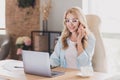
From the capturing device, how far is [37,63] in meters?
1.79

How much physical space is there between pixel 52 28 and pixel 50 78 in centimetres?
276

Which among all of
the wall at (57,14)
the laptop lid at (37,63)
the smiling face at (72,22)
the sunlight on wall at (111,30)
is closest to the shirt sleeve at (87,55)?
the smiling face at (72,22)

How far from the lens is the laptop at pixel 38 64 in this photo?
1.74m

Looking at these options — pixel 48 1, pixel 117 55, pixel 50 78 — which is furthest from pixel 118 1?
pixel 50 78

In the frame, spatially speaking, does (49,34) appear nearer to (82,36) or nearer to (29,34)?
(29,34)

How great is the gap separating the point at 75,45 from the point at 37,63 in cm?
60

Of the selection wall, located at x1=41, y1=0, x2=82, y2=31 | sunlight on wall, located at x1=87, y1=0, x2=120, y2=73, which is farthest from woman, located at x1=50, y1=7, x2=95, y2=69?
wall, located at x1=41, y1=0, x2=82, y2=31

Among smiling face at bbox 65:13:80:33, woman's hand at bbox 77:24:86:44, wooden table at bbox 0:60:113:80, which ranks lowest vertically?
wooden table at bbox 0:60:113:80

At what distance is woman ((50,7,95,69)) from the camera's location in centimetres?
223

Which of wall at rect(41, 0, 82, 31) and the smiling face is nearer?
the smiling face

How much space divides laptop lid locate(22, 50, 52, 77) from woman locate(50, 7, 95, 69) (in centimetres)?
42

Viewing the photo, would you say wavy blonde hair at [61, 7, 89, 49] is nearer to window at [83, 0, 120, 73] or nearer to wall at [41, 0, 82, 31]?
window at [83, 0, 120, 73]

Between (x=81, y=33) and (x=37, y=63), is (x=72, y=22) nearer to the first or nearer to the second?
(x=81, y=33)

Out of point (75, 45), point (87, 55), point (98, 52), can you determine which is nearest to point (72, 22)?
point (75, 45)
